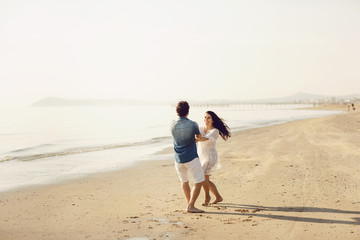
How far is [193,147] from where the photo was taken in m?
6.45

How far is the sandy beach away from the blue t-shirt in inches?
42.0

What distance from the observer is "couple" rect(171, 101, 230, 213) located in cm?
Result: 636

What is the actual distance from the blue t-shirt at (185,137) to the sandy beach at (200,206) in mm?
1068

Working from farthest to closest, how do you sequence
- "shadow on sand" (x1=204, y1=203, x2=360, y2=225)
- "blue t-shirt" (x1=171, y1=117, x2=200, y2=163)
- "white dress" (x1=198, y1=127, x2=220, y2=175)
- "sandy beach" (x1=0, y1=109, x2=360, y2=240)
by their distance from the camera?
"white dress" (x1=198, y1=127, x2=220, y2=175) → "blue t-shirt" (x1=171, y1=117, x2=200, y2=163) → "shadow on sand" (x1=204, y1=203, x2=360, y2=225) → "sandy beach" (x1=0, y1=109, x2=360, y2=240)

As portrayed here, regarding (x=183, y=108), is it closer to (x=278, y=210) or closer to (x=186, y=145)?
(x=186, y=145)

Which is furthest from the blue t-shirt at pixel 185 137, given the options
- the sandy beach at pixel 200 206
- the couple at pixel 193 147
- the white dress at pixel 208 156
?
the sandy beach at pixel 200 206

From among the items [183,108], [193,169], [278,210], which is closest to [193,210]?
[193,169]

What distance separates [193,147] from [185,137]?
0.25 m

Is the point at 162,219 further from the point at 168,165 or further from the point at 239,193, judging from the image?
the point at 168,165

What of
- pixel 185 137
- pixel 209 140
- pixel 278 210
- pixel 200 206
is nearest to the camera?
pixel 185 137

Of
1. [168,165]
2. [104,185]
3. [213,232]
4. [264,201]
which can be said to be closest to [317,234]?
[213,232]

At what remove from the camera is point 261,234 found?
532cm

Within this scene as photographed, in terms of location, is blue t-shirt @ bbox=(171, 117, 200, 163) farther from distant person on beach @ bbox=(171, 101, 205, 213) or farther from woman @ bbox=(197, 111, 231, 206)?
woman @ bbox=(197, 111, 231, 206)

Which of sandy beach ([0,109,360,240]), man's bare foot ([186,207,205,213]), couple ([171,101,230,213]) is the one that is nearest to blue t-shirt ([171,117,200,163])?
couple ([171,101,230,213])
